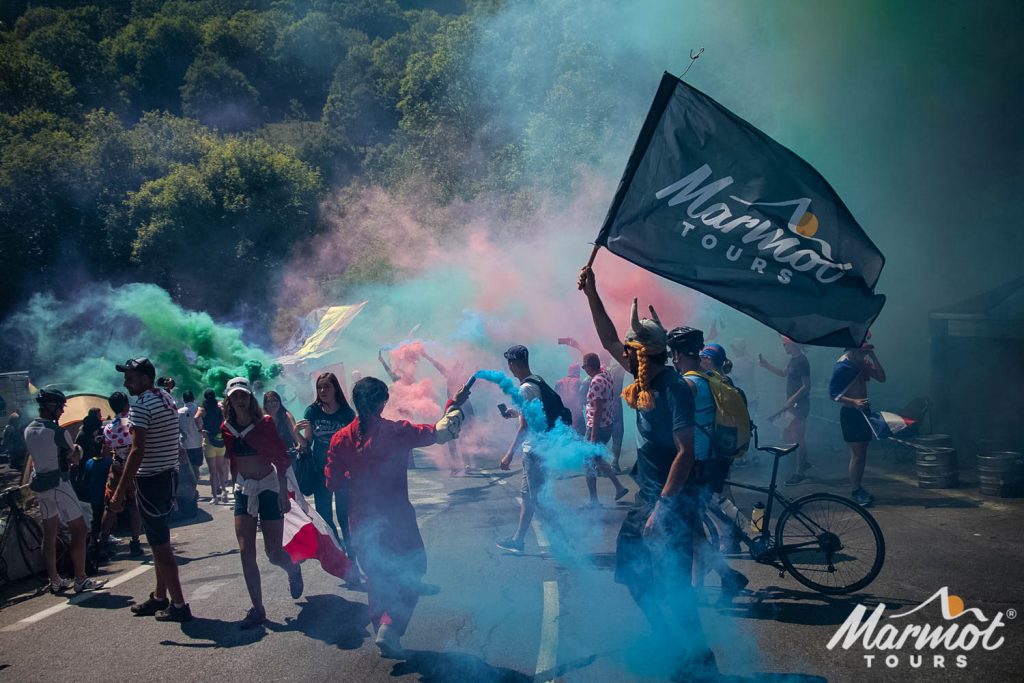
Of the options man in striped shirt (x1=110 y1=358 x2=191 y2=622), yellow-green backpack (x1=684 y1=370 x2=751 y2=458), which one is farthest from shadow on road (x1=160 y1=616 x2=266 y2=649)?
yellow-green backpack (x1=684 y1=370 x2=751 y2=458)

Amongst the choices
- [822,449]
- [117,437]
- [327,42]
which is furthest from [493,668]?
[327,42]

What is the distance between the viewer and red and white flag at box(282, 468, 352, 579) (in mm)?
5902

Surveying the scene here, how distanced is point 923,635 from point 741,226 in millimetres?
2727

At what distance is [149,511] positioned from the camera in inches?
226

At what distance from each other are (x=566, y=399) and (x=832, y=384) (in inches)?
129

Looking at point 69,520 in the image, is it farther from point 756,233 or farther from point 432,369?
point 432,369

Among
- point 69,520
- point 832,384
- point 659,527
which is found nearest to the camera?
point 659,527

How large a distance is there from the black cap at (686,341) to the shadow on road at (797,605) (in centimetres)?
180

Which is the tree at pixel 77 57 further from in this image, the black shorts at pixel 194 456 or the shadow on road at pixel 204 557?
the shadow on road at pixel 204 557

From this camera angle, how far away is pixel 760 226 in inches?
179

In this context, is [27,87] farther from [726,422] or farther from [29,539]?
[726,422]

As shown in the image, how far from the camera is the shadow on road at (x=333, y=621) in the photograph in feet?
17.3

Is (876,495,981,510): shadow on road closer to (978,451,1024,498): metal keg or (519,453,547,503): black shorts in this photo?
(978,451,1024,498): metal keg

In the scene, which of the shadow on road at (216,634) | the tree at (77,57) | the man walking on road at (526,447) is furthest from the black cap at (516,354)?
the tree at (77,57)
